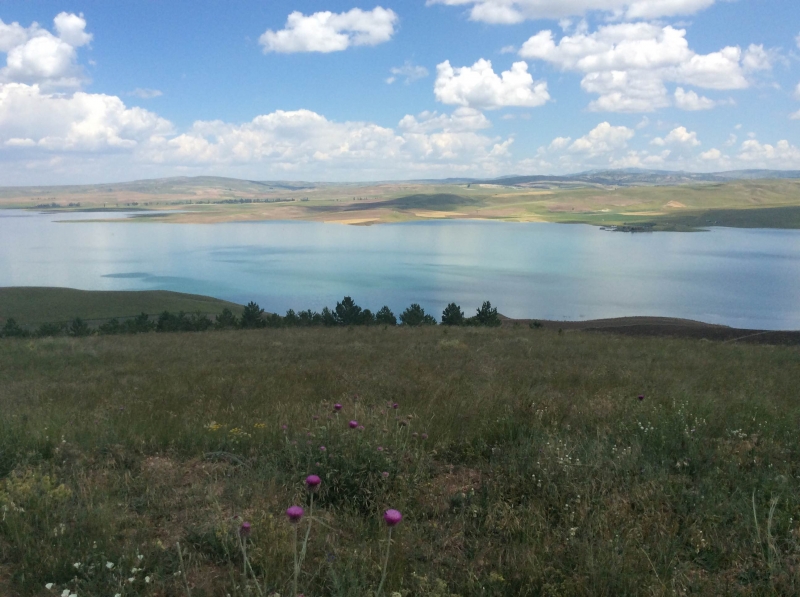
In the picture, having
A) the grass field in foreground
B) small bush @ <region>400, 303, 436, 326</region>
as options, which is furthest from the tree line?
the grass field in foreground

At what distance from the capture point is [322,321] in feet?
82.7

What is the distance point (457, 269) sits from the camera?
197 ft

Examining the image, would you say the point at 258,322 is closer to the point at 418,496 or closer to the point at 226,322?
the point at 226,322

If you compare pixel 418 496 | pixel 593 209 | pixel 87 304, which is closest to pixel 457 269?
pixel 87 304

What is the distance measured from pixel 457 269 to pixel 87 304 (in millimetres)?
35598

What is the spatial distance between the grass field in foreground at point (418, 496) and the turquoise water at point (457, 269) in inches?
1375

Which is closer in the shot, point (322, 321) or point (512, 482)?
point (512, 482)

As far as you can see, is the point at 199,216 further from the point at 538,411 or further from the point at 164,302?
the point at 538,411

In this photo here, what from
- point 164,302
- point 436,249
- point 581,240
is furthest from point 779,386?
point 581,240

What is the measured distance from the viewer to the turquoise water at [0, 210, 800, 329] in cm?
4284

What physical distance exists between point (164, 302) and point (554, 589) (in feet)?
140

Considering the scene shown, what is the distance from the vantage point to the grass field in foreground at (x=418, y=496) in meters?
2.13

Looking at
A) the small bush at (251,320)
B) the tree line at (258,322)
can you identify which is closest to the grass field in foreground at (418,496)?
the tree line at (258,322)

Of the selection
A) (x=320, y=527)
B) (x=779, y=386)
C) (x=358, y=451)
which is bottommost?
(x=779, y=386)
